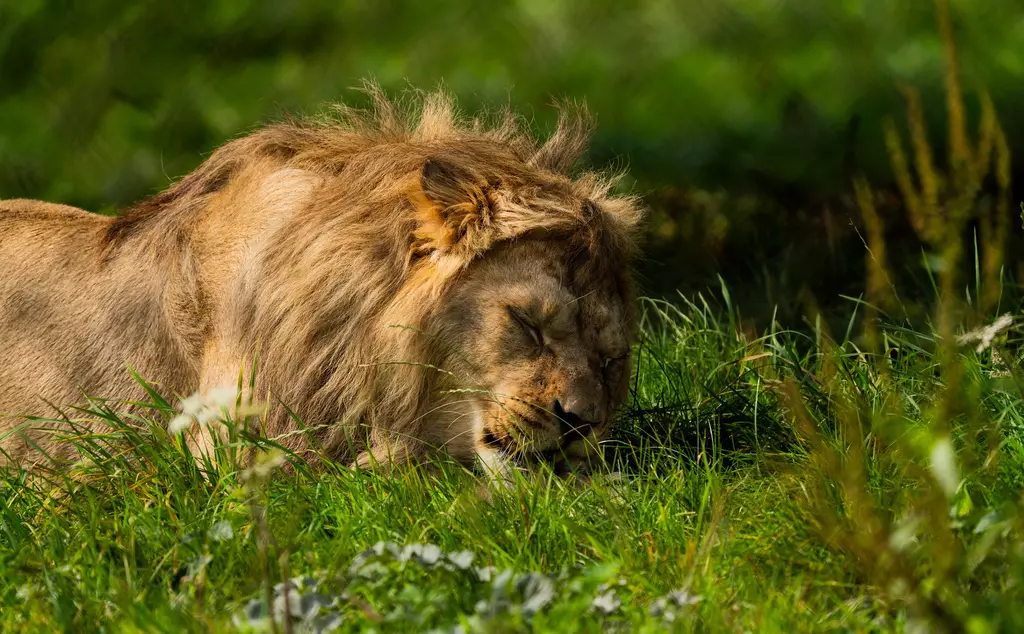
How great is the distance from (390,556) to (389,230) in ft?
4.37

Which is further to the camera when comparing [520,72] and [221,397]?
[520,72]

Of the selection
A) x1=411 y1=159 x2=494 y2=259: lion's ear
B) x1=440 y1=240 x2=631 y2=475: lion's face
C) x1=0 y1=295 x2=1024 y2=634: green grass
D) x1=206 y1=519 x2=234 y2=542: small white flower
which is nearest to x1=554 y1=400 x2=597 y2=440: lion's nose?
x1=440 y1=240 x2=631 y2=475: lion's face

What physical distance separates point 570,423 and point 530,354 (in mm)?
236

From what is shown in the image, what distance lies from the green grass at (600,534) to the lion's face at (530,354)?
5.5 inches

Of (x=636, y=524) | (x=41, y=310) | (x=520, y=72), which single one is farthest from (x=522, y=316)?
(x=520, y=72)

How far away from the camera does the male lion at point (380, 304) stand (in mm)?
3922

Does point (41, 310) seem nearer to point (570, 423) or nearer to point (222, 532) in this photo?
point (222, 532)

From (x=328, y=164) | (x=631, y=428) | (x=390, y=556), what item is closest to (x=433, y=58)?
(x=328, y=164)

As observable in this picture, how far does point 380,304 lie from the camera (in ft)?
13.2

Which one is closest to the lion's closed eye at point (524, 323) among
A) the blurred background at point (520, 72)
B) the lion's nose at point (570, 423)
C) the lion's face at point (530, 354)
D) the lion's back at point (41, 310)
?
the lion's face at point (530, 354)

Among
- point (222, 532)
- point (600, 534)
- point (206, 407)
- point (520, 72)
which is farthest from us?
point (520, 72)

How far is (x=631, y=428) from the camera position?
452 cm

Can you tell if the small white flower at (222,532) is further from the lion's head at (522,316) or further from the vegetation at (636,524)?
the lion's head at (522,316)

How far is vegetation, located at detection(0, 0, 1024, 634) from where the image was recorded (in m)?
2.59
